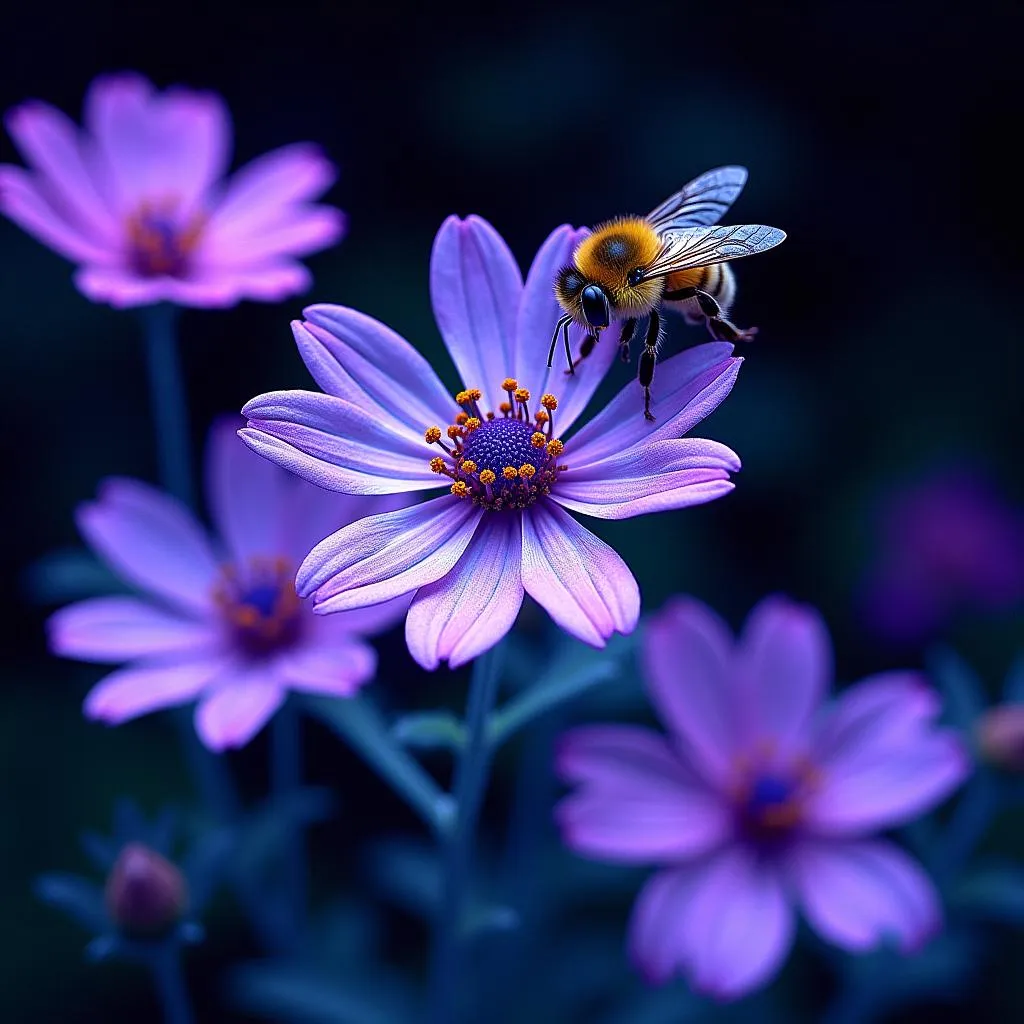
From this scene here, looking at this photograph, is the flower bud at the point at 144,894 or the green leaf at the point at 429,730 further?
the flower bud at the point at 144,894

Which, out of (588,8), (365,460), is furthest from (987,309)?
(365,460)

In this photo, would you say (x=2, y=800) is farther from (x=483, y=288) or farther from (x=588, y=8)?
(x=588, y=8)

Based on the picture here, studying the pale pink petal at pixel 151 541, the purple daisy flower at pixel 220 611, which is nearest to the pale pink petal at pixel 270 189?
the purple daisy flower at pixel 220 611

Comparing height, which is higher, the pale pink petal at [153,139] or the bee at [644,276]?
the pale pink petal at [153,139]

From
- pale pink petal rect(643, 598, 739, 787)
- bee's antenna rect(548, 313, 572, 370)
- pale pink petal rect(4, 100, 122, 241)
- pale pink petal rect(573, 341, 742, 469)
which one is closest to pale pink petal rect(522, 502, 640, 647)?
pale pink petal rect(573, 341, 742, 469)

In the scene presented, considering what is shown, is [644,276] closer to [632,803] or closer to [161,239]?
[632,803]

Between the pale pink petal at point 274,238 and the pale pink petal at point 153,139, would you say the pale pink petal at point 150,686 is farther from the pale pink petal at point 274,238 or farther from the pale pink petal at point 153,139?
the pale pink petal at point 153,139

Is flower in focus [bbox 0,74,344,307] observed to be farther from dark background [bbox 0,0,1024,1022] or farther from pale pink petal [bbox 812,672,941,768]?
pale pink petal [bbox 812,672,941,768]
